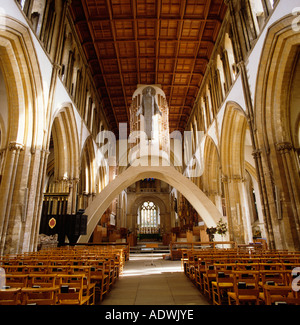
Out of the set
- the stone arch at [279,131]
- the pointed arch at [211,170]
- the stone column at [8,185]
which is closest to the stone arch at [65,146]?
the stone column at [8,185]

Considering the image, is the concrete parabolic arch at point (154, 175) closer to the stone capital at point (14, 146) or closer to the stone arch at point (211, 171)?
the stone arch at point (211, 171)

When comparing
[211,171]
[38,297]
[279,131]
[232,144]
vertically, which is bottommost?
[38,297]

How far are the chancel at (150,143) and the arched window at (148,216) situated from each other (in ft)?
34.0

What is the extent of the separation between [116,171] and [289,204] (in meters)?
17.3

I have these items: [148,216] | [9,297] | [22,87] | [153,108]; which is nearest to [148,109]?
[153,108]

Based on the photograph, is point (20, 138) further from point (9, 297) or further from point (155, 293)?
point (9, 297)

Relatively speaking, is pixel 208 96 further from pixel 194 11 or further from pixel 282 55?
pixel 282 55

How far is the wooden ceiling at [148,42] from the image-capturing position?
12.2 metres

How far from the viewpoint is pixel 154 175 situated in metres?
13.9

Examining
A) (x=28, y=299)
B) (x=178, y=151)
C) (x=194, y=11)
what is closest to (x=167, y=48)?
(x=194, y=11)

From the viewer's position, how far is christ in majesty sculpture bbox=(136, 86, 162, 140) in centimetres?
1384

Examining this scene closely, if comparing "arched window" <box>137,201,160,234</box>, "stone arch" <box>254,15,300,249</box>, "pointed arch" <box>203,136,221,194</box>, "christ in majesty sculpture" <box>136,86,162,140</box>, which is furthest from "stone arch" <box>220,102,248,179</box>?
"arched window" <box>137,201,160,234</box>

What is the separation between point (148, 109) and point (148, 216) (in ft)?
62.4

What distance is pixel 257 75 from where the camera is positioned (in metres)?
8.74
